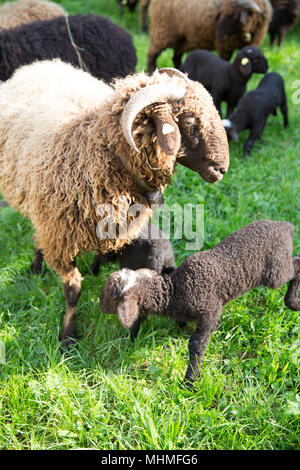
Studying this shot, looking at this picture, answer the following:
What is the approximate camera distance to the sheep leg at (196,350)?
99.0 inches

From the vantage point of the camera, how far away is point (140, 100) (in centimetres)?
201

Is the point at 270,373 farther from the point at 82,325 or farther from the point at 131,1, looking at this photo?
the point at 131,1

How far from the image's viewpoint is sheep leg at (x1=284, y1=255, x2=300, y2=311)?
2.85m

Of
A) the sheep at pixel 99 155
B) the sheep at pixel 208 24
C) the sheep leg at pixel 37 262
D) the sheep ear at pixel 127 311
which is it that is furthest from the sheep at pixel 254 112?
the sheep ear at pixel 127 311

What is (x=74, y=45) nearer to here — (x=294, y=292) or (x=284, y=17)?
(x=294, y=292)

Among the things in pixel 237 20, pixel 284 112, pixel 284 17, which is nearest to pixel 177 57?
pixel 237 20

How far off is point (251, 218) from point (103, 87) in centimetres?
188

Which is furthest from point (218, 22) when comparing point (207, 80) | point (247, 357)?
point (247, 357)

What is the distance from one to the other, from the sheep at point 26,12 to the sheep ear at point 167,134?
4.19m

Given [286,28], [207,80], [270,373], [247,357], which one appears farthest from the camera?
[286,28]

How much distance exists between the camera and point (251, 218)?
156 inches

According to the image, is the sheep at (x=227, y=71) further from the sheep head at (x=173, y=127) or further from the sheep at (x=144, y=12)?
the sheep at (x=144, y=12)

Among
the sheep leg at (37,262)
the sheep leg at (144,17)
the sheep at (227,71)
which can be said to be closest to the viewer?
the sheep leg at (37,262)

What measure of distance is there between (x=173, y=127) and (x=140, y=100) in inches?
8.8
